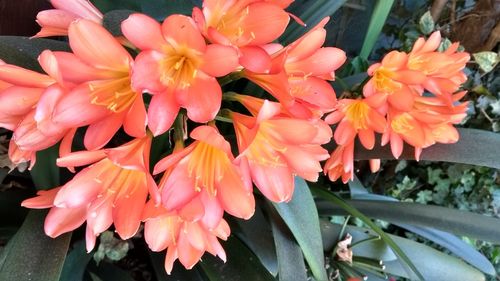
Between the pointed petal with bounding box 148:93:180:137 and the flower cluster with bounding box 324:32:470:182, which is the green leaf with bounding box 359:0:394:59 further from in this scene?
the pointed petal with bounding box 148:93:180:137

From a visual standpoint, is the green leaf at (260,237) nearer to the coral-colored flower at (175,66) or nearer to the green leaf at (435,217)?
the green leaf at (435,217)

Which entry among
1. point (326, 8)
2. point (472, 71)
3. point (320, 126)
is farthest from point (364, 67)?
point (320, 126)

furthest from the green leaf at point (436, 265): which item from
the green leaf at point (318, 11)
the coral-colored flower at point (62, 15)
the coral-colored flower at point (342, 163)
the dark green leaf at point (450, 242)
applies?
the coral-colored flower at point (62, 15)

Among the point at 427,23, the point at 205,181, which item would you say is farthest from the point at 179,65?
the point at 427,23

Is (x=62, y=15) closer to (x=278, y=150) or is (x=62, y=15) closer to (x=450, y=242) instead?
(x=278, y=150)

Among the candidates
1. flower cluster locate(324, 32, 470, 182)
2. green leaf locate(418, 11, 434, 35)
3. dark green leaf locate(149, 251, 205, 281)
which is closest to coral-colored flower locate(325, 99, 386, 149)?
flower cluster locate(324, 32, 470, 182)

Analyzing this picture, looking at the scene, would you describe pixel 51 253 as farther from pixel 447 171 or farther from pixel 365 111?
pixel 447 171

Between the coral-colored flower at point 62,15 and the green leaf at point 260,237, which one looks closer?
the coral-colored flower at point 62,15
